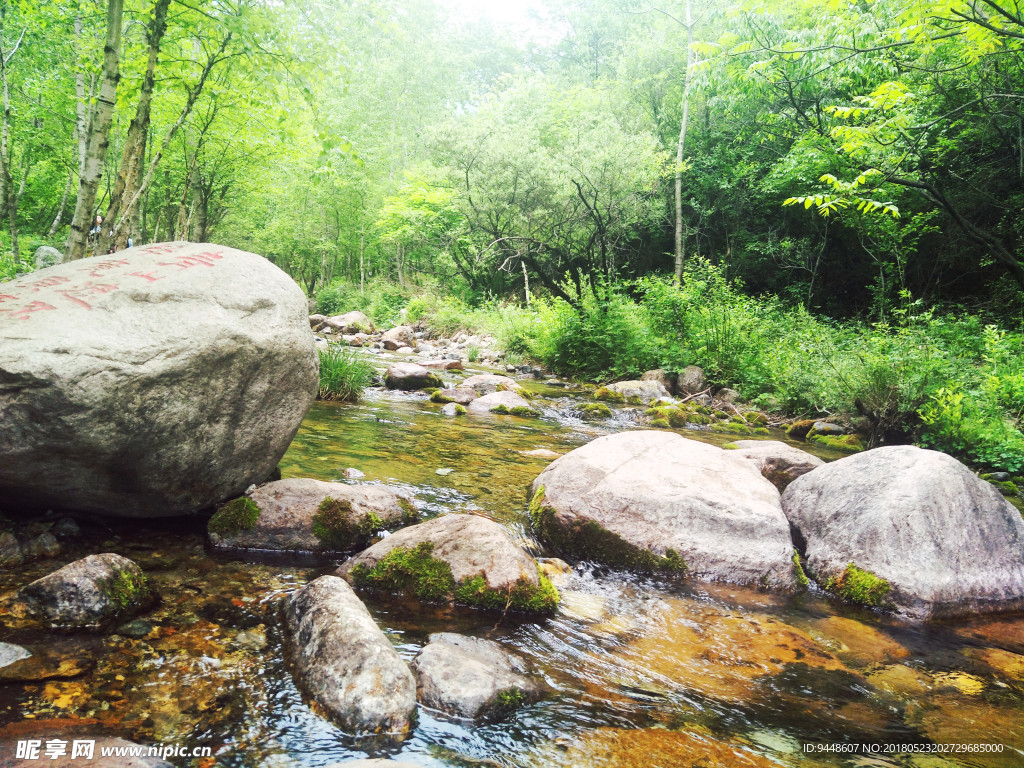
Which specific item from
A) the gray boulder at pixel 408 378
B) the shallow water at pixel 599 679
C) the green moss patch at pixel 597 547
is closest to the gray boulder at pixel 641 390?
the gray boulder at pixel 408 378

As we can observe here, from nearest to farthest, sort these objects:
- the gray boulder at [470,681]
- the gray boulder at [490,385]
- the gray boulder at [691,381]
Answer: the gray boulder at [470,681], the gray boulder at [490,385], the gray boulder at [691,381]

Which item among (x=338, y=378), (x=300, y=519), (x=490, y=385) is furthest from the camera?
(x=490, y=385)

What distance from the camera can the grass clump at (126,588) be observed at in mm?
3035

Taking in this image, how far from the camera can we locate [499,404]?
11102 mm

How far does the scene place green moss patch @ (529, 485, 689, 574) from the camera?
4375mm

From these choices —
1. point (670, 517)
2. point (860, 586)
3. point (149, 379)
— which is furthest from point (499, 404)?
point (149, 379)

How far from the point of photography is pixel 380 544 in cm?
402

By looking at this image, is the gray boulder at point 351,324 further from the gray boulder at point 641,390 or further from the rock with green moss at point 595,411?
the rock with green moss at point 595,411

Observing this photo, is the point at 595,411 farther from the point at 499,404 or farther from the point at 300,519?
the point at 300,519

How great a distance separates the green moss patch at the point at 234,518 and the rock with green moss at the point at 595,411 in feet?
26.1

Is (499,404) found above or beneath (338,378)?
beneath

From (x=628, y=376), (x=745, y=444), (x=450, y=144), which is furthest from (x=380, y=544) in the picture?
(x=450, y=144)

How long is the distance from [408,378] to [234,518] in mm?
8410

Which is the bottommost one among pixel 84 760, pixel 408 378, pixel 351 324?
pixel 351 324
